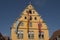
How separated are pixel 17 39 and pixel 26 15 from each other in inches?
189

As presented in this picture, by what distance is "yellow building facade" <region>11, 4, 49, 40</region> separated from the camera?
3467 centimetres

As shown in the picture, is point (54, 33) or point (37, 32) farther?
point (37, 32)

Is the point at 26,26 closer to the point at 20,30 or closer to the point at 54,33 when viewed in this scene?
the point at 20,30

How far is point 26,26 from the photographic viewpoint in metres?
35.1

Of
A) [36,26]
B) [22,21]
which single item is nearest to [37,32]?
[36,26]

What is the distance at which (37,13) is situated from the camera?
118 ft

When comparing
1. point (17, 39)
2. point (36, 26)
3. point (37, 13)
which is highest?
point (37, 13)

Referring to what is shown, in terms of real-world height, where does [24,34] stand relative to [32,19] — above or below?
below

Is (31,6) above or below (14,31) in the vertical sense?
above

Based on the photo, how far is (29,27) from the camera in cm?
3512

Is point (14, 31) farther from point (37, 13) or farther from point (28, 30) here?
point (37, 13)

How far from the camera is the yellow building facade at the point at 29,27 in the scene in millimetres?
34666

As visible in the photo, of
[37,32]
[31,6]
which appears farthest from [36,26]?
[31,6]

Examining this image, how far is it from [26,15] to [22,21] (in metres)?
1.41
